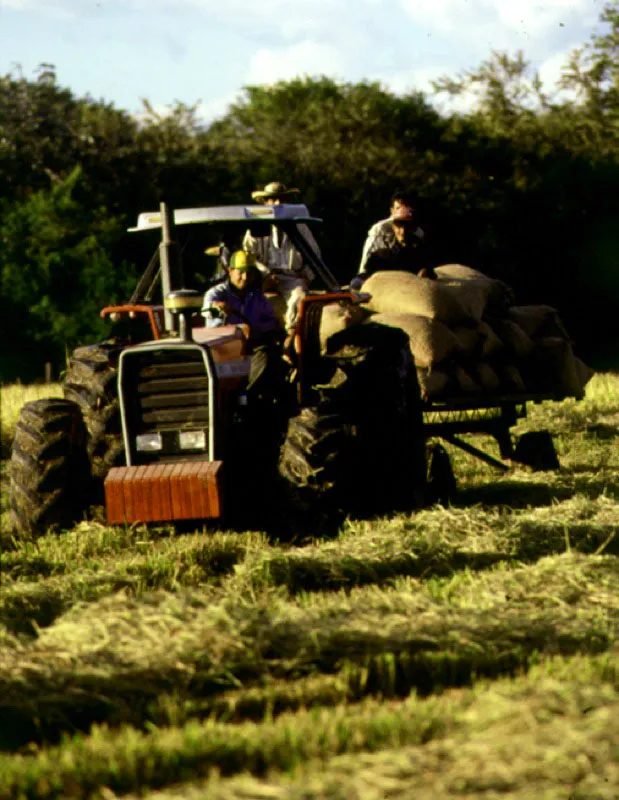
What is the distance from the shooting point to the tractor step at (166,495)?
27.1 feet

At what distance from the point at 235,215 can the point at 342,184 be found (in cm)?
2192

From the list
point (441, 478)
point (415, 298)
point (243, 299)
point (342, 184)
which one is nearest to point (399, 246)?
point (415, 298)

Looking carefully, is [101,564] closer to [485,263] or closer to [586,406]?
[586,406]

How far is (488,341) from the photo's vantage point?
11031 mm

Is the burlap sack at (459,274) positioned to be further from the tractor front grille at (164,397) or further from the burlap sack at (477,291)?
the tractor front grille at (164,397)

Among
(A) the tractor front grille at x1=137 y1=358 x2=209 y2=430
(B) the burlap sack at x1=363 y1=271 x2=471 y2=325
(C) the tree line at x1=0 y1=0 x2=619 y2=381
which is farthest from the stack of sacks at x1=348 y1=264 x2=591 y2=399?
(C) the tree line at x1=0 y1=0 x2=619 y2=381

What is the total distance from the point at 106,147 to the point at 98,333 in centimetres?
634

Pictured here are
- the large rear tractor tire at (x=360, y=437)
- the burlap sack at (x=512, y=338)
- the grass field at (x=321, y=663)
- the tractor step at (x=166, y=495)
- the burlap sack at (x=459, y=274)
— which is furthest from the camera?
the burlap sack at (x=459, y=274)

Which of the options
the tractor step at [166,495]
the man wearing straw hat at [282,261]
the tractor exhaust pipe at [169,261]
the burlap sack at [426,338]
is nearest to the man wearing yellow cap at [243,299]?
the tractor exhaust pipe at [169,261]

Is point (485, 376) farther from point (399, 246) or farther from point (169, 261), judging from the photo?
point (169, 261)

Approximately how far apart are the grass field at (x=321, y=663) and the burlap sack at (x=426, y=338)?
203 centimetres

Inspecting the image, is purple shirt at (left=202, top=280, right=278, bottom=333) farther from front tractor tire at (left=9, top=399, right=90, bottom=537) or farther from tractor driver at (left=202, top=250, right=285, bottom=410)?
front tractor tire at (left=9, top=399, right=90, bottom=537)

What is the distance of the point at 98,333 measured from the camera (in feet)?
87.8

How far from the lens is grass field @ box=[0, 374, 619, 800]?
4273 mm
